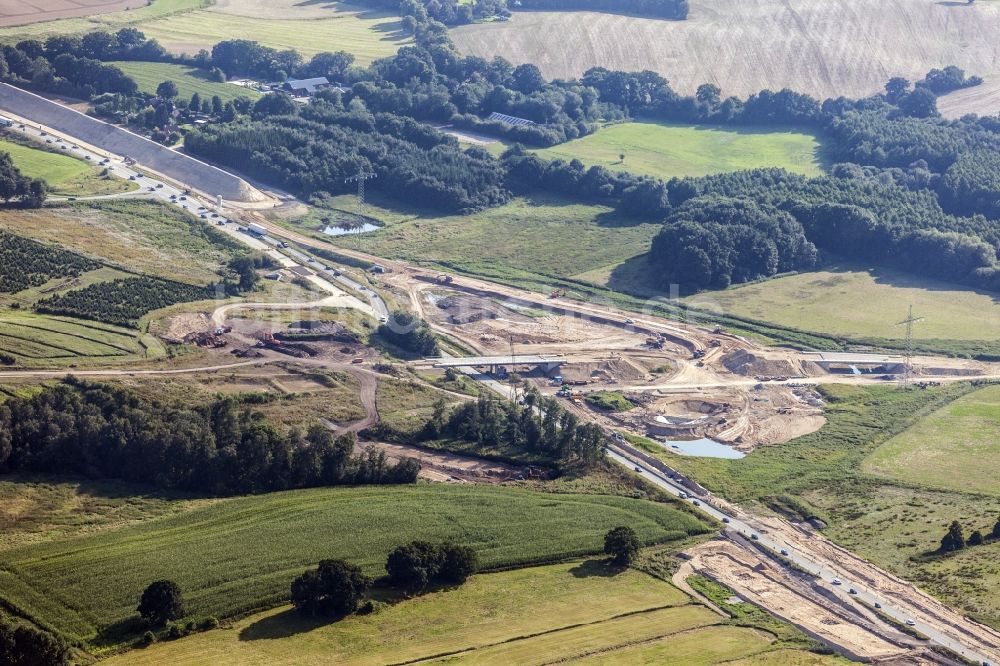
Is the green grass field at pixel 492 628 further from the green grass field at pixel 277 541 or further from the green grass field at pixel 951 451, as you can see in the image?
the green grass field at pixel 951 451

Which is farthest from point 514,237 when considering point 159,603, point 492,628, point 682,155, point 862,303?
point 159,603

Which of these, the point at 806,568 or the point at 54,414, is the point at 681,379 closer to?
the point at 806,568

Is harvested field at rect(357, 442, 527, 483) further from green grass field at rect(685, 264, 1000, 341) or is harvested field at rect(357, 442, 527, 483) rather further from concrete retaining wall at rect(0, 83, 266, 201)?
concrete retaining wall at rect(0, 83, 266, 201)

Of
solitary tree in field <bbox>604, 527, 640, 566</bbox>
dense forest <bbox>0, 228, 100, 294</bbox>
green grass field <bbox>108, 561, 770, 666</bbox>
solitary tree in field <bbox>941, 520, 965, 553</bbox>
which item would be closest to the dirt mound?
solitary tree in field <bbox>604, 527, 640, 566</bbox>

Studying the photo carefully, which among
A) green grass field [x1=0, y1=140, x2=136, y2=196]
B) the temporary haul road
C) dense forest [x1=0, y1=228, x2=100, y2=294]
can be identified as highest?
green grass field [x1=0, y1=140, x2=136, y2=196]

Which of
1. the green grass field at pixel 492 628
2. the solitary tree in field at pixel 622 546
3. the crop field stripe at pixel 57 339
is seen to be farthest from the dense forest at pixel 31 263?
the solitary tree in field at pixel 622 546
